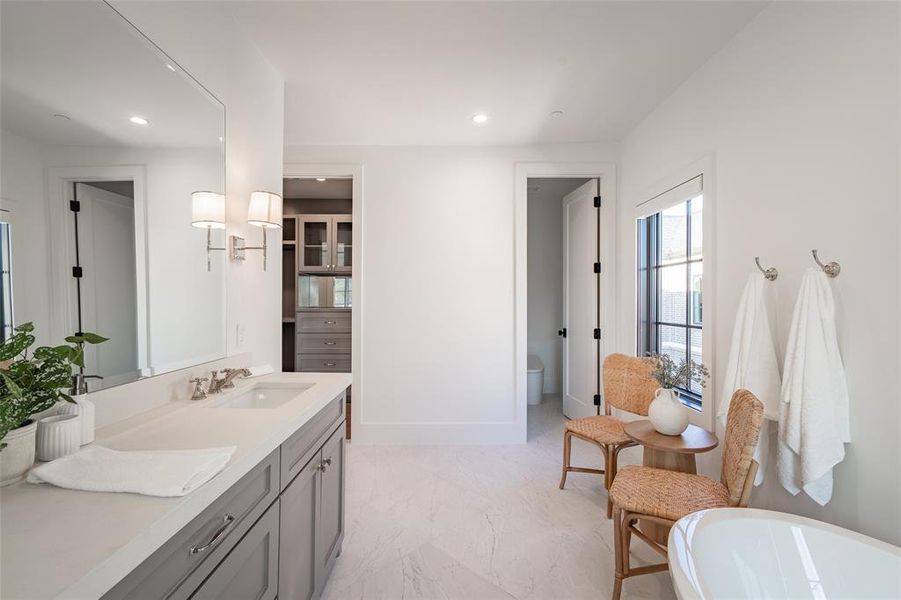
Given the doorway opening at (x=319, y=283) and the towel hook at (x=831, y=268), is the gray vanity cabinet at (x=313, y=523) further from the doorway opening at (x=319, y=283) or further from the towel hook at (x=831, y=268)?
the doorway opening at (x=319, y=283)

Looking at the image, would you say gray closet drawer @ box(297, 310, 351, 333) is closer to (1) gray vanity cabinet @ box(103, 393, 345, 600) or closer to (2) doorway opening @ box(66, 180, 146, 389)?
(1) gray vanity cabinet @ box(103, 393, 345, 600)

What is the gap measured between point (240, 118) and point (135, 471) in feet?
5.55

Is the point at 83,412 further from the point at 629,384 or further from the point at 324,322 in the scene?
the point at 324,322

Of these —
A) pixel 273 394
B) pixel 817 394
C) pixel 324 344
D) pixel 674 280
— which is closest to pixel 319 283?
pixel 324 344

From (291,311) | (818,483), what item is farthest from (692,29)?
(291,311)

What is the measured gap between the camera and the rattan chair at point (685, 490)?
1.43 meters

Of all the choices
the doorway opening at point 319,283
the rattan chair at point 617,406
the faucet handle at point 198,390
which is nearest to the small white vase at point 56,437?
the faucet handle at point 198,390

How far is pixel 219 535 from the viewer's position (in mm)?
868

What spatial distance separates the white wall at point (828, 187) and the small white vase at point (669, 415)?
413mm

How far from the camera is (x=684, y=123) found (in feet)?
7.88

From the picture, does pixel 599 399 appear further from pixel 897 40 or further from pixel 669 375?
pixel 897 40

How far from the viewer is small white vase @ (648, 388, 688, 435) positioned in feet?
6.24

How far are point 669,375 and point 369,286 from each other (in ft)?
7.82

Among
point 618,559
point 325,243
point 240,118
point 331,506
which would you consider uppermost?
point 240,118
